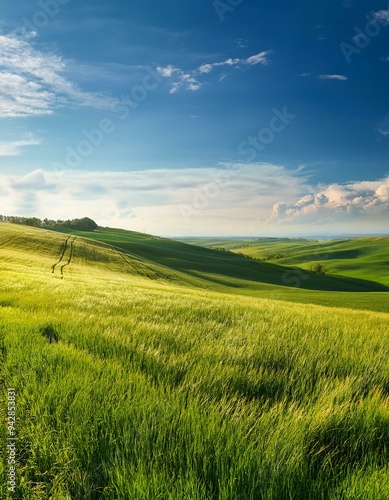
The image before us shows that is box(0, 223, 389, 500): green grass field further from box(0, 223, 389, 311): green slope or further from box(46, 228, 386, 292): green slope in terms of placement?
box(46, 228, 386, 292): green slope

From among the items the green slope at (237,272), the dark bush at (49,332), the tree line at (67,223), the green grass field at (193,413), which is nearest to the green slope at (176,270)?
the green slope at (237,272)

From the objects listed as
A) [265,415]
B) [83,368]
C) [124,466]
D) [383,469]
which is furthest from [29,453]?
Answer: [383,469]

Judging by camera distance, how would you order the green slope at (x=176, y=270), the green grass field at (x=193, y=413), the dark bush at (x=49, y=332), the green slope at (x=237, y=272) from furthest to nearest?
1. the green slope at (x=237, y=272)
2. the green slope at (x=176, y=270)
3. the dark bush at (x=49, y=332)
4. the green grass field at (x=193, y=413)

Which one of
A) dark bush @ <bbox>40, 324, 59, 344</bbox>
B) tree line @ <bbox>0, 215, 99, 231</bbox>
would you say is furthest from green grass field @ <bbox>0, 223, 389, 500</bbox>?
tree line @ <bbox>0, 215, 99, 231</bbox>

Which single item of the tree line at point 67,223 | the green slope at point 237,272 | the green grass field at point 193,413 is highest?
the tree line at point 67,223

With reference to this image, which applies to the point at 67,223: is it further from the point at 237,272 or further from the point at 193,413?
the point at 193,413

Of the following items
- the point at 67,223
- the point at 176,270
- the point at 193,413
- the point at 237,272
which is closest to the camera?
the point at 193,413

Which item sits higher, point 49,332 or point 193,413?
point 193,413

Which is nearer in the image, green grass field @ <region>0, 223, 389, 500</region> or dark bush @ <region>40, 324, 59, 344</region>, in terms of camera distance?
green grass field @ <region>0, 223, 389, 500</region>

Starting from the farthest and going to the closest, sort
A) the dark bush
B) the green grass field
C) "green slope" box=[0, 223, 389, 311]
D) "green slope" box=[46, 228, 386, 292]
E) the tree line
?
the tree line
"green slope" box=[46, 228, 386, 292]
"green slope" box=[0, 223, 389, 311]
the dark bush
the green grass field

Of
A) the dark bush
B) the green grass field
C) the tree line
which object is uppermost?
the tree line

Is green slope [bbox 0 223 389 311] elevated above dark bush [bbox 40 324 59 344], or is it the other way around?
dark bush [bbox 40 324 59 344]

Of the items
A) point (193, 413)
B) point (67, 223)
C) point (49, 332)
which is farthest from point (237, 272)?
point (67, 223)

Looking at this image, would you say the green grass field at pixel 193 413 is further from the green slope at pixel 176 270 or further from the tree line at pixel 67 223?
the tree line at pixel 67 223
